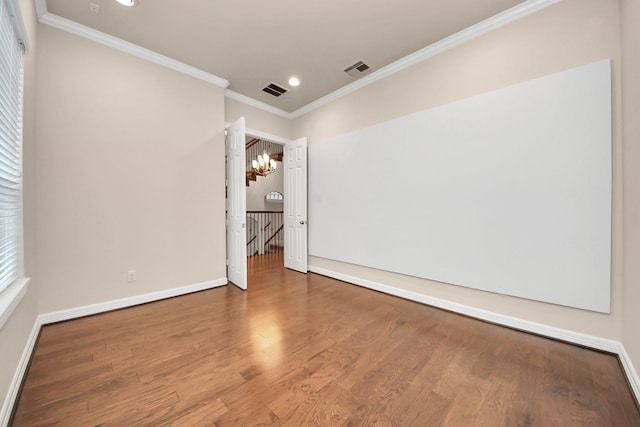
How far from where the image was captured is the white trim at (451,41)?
2.22 metres

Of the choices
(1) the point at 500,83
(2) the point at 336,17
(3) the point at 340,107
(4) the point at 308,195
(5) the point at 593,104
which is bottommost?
(4) the point at 308,195

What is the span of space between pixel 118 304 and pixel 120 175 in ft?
4.72

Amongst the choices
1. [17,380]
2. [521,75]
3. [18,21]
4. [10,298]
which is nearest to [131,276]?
[17,380]

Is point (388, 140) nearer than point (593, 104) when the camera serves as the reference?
No

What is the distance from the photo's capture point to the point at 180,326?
238 cm

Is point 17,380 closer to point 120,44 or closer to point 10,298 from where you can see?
point 10,298

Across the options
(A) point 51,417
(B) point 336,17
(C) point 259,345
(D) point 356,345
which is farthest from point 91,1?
(D) point 356,345

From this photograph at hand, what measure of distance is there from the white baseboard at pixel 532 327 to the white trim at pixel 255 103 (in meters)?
3.39

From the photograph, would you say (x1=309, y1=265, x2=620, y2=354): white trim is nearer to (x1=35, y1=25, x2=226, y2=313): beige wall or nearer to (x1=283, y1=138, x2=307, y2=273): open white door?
(x1=283, y1=138, x2=307, y2=273): open white door

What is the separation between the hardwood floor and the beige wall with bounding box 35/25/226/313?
54cm

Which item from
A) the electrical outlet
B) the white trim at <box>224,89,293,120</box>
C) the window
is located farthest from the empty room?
the window

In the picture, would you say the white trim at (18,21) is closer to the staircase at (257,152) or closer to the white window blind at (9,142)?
the white window blind at (9,142)

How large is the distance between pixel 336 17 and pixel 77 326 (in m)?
3.89

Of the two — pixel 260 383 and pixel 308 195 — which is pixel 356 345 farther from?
pixel 308 195
